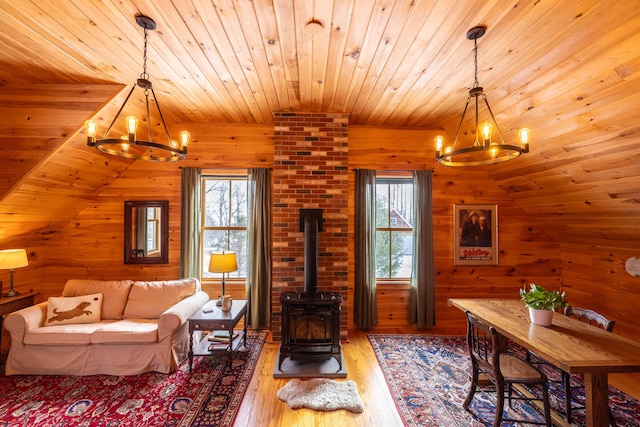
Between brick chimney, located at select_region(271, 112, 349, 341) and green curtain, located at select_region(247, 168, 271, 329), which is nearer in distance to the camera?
brick chimney, located at select_region(271, 112, 349, 341)

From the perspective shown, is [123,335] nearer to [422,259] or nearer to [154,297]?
[154,297]

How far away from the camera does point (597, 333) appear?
2266 mm

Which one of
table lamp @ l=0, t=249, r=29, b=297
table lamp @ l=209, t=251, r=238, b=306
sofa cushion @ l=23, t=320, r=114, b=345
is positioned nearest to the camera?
sofa cushion @ l=23, t=320, r=114, b=345

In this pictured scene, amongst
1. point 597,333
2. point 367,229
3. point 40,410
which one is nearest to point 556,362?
point 597,333

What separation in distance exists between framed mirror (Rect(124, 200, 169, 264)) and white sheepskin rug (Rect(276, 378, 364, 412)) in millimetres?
2598

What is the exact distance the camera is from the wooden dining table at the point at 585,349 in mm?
1771

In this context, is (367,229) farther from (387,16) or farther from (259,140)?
(387,16)

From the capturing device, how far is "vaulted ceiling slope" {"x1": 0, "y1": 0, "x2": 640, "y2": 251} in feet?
6.24

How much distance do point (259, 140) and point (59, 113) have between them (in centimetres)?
215

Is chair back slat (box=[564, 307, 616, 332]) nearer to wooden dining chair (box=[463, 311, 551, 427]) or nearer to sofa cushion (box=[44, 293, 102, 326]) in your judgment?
wooden dining chair (box=[463, 311, 551, 427])

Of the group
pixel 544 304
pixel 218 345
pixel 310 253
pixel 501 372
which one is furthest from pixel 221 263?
pixel 544 304

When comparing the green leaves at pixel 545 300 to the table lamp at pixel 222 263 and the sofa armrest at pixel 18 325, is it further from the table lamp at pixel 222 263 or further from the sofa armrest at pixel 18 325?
the sofa armrest at pixel 18 325

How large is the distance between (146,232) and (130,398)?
2284 millimetres

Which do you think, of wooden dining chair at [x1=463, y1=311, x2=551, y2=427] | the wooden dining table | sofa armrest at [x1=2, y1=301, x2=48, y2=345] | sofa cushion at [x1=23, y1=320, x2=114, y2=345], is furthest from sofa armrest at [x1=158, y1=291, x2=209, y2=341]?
the wooden dining table
